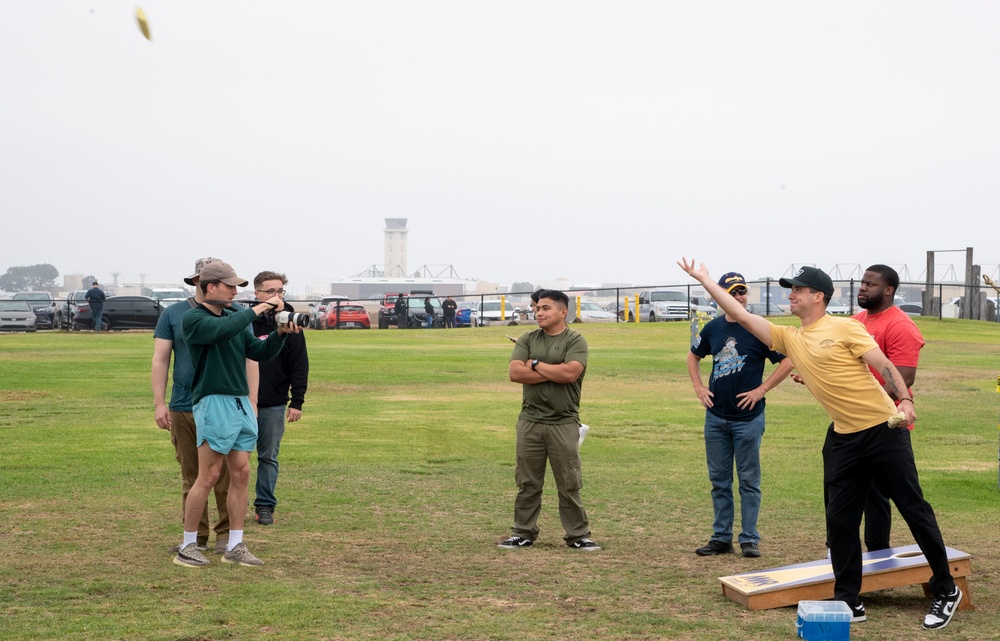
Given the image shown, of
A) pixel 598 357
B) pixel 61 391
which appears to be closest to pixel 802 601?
pixel 61 391

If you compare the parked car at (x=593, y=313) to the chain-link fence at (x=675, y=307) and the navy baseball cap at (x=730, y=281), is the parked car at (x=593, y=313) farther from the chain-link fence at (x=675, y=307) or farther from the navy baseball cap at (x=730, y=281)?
the navy baseball cap at (x=730, y=281)

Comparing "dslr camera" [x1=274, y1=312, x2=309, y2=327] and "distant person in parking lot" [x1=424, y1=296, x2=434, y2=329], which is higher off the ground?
"dslr camera" [x1=274, y1=312, x2=309, y2=327]

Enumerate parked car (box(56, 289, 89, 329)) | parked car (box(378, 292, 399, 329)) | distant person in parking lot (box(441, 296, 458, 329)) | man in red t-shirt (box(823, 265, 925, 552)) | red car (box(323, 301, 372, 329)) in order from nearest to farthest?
man in red t-shirt (box(823, 265, 925, 552)), parked car (box(56, 289, 89, 329)), distant person in parking lot (box(441, 296, 458, 329)), red car (box(323, 301, 372, 329)), parked car (box(378, 292, 399, 329))

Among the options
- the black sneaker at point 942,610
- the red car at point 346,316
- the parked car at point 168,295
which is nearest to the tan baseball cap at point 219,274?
the black sneaker at point 942,610

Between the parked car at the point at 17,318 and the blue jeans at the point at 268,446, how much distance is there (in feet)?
119

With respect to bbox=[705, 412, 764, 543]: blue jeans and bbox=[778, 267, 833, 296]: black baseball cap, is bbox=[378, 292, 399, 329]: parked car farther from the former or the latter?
bbox=[778, 267, 833, 296]: black baseball cap

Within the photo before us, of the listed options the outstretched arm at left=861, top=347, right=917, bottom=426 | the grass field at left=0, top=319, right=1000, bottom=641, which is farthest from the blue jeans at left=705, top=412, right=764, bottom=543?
the outstretched arm at left=861, top=347, right=917, bottom=426

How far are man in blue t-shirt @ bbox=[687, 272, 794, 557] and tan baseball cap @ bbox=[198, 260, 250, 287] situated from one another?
338 centimetres

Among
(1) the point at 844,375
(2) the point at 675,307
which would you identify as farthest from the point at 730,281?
(2) the point at 675,307

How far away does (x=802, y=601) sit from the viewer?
21.0 ft

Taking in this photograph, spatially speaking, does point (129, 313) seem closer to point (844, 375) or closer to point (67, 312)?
point (67, 312)

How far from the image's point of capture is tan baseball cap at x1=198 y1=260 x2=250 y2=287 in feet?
25.3

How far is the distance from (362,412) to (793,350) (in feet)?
40.6

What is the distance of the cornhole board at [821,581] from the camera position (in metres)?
6.74
